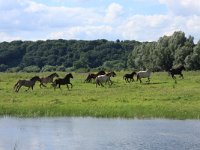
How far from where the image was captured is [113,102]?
112 feet

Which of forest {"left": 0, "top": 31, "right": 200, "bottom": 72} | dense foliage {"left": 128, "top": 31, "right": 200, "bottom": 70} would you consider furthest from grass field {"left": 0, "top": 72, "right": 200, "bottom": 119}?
forest {"left": 0, "top": 31, "right": 200, "bottom": 72}

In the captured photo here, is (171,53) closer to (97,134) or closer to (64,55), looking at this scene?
(97,134)

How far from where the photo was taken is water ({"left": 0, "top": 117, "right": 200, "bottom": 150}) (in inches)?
832

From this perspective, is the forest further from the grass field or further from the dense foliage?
the grass field

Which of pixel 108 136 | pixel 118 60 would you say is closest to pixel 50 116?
pixel 108 136

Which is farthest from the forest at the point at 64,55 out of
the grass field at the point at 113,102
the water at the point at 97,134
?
the water at the point at 97,134

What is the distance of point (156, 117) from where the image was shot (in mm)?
29391

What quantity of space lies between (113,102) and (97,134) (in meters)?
10.2

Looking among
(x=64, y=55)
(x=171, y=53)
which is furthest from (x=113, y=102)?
(x=64, y=55)

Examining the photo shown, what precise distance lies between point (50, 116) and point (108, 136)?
686cm

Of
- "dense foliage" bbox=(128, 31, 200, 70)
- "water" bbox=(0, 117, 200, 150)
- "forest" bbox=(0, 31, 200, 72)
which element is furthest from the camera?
"forest" bbox=(0, 31, 200, 72)

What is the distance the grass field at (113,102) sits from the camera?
98.5 ft

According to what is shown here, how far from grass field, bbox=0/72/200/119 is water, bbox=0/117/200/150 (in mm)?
1450

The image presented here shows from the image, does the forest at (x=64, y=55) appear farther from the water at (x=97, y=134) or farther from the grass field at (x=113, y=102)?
the water at (x=97, y=134)
